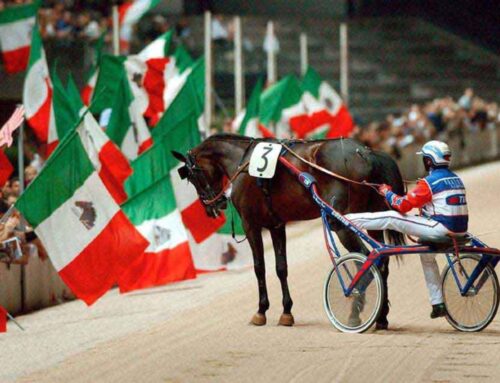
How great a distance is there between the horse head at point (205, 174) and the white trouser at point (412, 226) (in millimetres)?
2397

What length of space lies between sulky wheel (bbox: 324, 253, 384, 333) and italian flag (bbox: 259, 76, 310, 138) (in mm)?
12029

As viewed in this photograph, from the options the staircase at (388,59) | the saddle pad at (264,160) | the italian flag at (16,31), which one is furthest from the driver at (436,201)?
the staircase at (388,59)

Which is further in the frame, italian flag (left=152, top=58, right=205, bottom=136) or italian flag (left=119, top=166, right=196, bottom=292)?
italian flag (left=152, top=58, right=205, bottom=136)

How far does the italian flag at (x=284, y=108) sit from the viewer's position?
25.7 m

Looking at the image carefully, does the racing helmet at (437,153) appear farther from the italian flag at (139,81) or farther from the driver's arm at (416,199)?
the italian flag at (139,81)

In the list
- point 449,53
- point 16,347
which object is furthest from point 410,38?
point 16,347

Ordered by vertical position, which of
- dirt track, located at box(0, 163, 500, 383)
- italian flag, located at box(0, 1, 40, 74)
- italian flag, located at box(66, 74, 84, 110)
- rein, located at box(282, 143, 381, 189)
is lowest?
dirt track, located at box(0, 163, 500, 383)

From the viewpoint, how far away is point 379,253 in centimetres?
1303

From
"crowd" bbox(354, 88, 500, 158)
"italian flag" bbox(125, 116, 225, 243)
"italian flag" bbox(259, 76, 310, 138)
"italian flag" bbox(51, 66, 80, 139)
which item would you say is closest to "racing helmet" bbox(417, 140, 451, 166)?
"italian flag" bbox(125, 116, 225, 243)

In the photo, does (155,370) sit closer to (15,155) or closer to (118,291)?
(118,291)

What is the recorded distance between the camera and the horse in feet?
45.3

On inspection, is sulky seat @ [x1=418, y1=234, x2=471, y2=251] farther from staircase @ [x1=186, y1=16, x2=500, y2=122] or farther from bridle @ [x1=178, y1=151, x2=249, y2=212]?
staircase @ [x1=186, y1=16, x2=500, y2=122]

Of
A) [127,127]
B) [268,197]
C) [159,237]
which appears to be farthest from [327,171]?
[127,127]

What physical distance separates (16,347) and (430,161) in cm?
455
